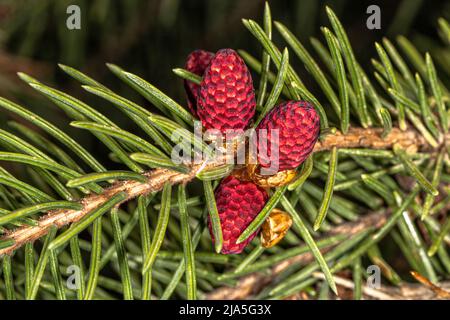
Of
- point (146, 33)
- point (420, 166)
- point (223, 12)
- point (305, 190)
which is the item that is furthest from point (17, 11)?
point (420, 166)

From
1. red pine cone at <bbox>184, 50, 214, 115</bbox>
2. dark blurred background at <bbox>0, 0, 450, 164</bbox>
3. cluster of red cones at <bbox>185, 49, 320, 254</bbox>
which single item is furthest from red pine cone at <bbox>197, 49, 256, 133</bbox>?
dark blurred background at <bbox>0, 0, 450, 164</bbox>

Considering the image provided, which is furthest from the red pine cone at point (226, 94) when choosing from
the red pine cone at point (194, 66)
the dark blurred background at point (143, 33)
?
the dark blurred background at point (143, 33)

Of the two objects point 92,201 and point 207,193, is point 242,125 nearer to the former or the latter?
point 207,193
